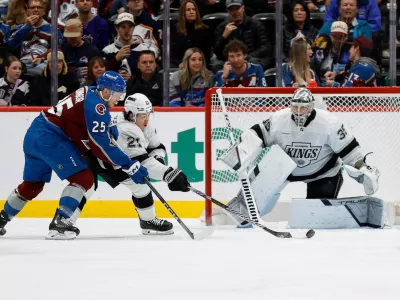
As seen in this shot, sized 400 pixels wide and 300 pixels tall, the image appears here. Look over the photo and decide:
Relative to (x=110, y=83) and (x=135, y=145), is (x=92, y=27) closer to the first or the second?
(x=135, y=145)

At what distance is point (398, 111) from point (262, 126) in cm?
95

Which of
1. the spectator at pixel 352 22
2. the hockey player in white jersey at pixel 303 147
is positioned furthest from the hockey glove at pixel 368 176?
the spectator at pixel 352 22

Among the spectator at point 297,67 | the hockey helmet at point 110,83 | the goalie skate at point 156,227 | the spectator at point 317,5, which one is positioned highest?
the spectator at point 317,5

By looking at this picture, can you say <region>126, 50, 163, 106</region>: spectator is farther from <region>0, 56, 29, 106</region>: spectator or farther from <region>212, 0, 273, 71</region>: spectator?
<region>0, 56, 29, 106</region>: spectator

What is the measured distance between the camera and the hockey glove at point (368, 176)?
5.80 metres

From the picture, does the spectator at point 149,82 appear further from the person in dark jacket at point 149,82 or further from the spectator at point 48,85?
the spectator at point 48,85

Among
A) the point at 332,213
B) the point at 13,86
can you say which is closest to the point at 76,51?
the point at 13,86

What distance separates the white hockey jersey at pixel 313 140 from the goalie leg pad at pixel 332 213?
261 mm

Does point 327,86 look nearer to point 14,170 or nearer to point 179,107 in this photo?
point 179,107

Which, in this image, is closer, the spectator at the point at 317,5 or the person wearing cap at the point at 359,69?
the person wearing cap at the point at 359,69

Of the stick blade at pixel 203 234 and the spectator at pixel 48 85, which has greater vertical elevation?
the spectator at pixel 48 85

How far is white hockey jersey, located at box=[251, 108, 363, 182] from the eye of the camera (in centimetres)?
601

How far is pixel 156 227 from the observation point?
569cm

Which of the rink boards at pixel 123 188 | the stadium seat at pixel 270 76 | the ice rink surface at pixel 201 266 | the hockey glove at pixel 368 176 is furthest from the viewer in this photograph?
the stadium seat at pixel 270 76
